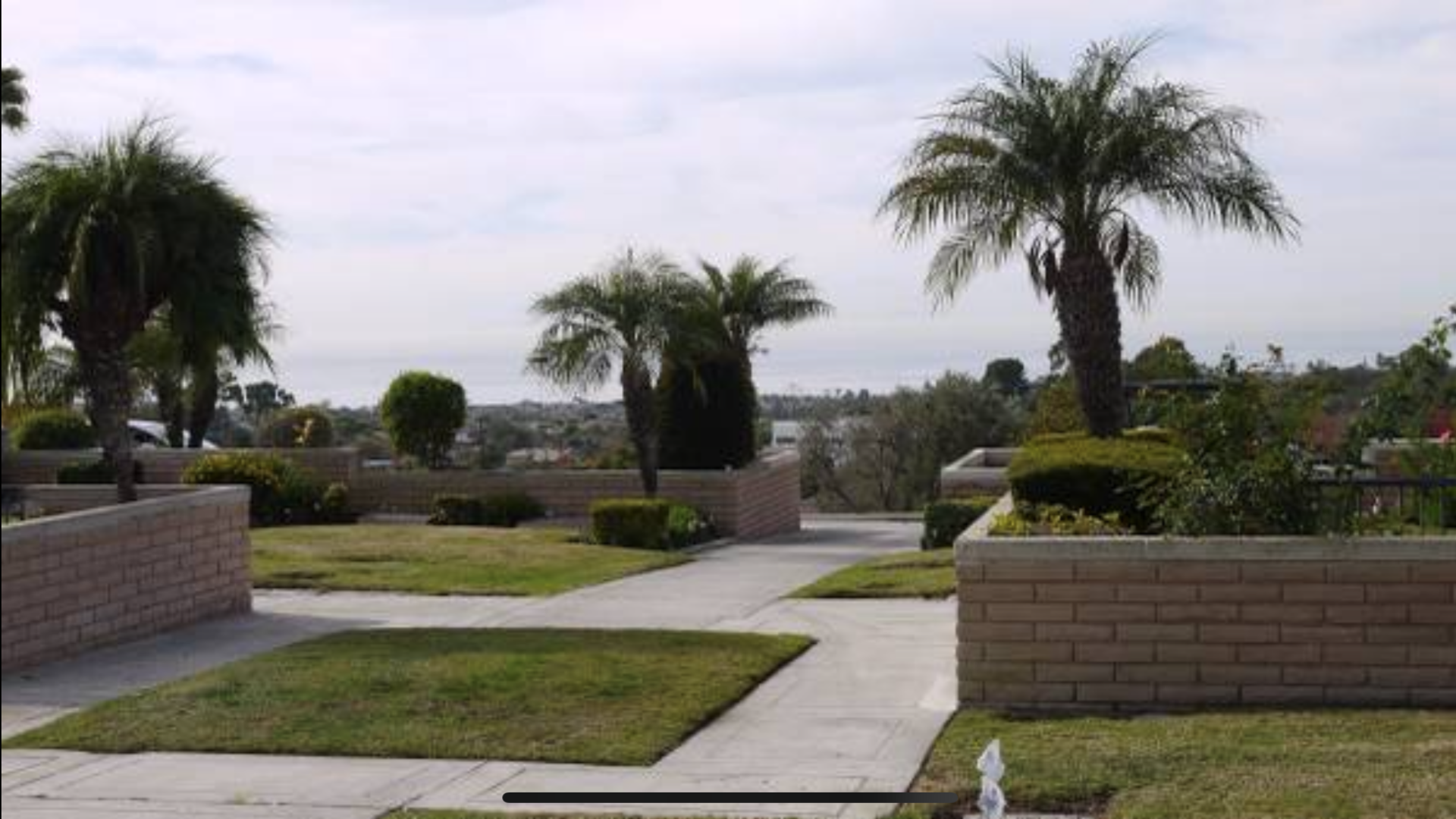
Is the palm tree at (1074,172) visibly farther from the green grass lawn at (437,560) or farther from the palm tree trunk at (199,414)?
the palm tree trunk at (199,414)

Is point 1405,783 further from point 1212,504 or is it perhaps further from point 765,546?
point 765,546

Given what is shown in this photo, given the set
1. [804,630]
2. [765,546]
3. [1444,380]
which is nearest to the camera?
[1444,380]

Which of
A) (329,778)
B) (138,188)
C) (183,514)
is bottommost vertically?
(329,778)

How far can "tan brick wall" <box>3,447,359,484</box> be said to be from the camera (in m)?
26.1

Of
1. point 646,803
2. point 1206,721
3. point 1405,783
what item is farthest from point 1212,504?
point 646,803

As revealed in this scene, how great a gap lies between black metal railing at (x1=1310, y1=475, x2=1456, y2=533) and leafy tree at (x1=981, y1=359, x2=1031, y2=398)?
29.7 meters

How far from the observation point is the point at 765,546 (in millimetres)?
23984

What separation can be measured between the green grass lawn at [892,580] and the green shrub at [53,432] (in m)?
14.7

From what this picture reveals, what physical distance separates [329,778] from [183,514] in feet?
19.1

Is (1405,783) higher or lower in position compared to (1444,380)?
lower

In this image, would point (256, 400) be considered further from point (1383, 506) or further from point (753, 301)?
point (1383, 506)

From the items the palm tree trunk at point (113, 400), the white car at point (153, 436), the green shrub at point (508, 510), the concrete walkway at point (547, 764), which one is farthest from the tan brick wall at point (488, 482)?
the palm tree trunk at point (113, 400)

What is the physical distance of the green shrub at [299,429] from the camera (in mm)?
28420

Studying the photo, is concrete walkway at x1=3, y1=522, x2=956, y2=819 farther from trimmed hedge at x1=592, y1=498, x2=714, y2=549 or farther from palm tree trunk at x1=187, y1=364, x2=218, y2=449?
palm tree trunk at x1=187, y1=364, x2=218, y2=449
